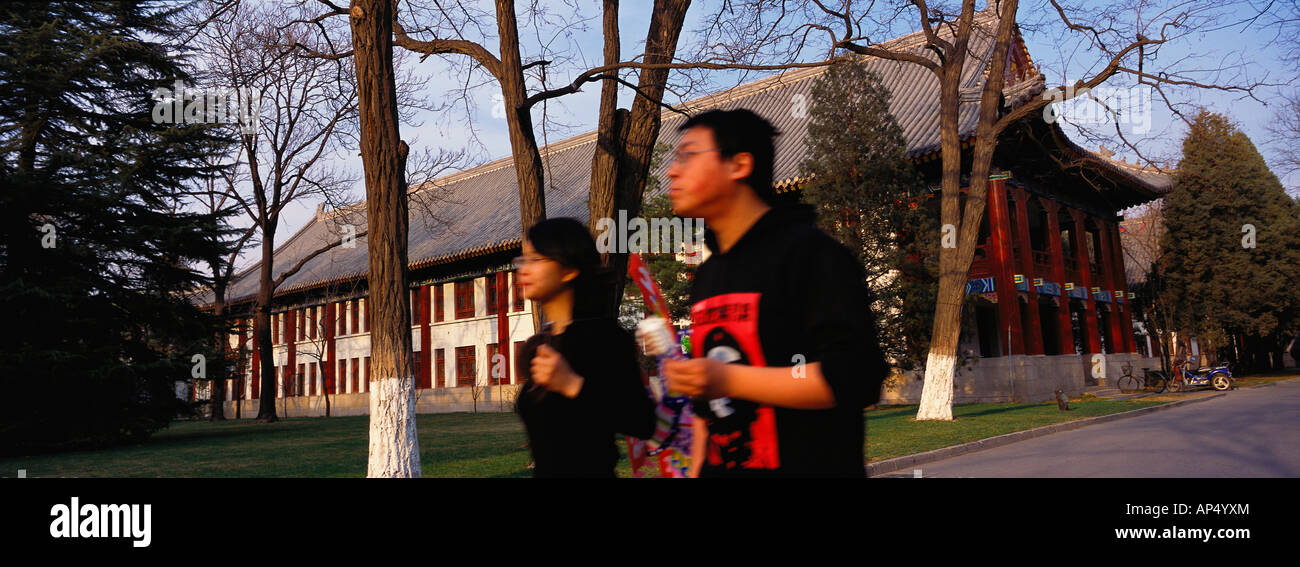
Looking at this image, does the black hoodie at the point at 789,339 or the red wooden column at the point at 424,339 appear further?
the red wooden column at the point at 424,339

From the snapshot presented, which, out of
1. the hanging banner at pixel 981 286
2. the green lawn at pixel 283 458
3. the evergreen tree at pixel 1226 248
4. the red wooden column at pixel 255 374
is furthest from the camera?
the red wooden column at pixel 255 374

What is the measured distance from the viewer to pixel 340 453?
15047 mm

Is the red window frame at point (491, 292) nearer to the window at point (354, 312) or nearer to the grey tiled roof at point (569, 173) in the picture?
the grey tiled roof at point (569, 173)

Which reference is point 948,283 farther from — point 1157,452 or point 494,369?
point 494,369

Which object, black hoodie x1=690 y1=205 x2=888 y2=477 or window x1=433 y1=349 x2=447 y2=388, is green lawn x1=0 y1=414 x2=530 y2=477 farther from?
window x1=433 y1=349 x2=447 y2=388

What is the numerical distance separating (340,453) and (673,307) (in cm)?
1005

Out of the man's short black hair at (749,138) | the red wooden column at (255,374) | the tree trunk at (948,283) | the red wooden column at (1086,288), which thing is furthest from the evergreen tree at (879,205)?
the red wooden column at (255,374)

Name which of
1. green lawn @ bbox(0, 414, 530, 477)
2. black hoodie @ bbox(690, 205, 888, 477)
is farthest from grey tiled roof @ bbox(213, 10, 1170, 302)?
black hoodie @ bbox(690, 205, 888, 477)

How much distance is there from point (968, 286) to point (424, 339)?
25107 mm

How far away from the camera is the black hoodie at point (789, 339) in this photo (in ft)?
5.02

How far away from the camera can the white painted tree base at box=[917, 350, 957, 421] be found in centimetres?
1608

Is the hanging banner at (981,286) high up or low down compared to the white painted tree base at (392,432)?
up

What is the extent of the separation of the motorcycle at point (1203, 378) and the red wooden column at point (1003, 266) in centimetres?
549
